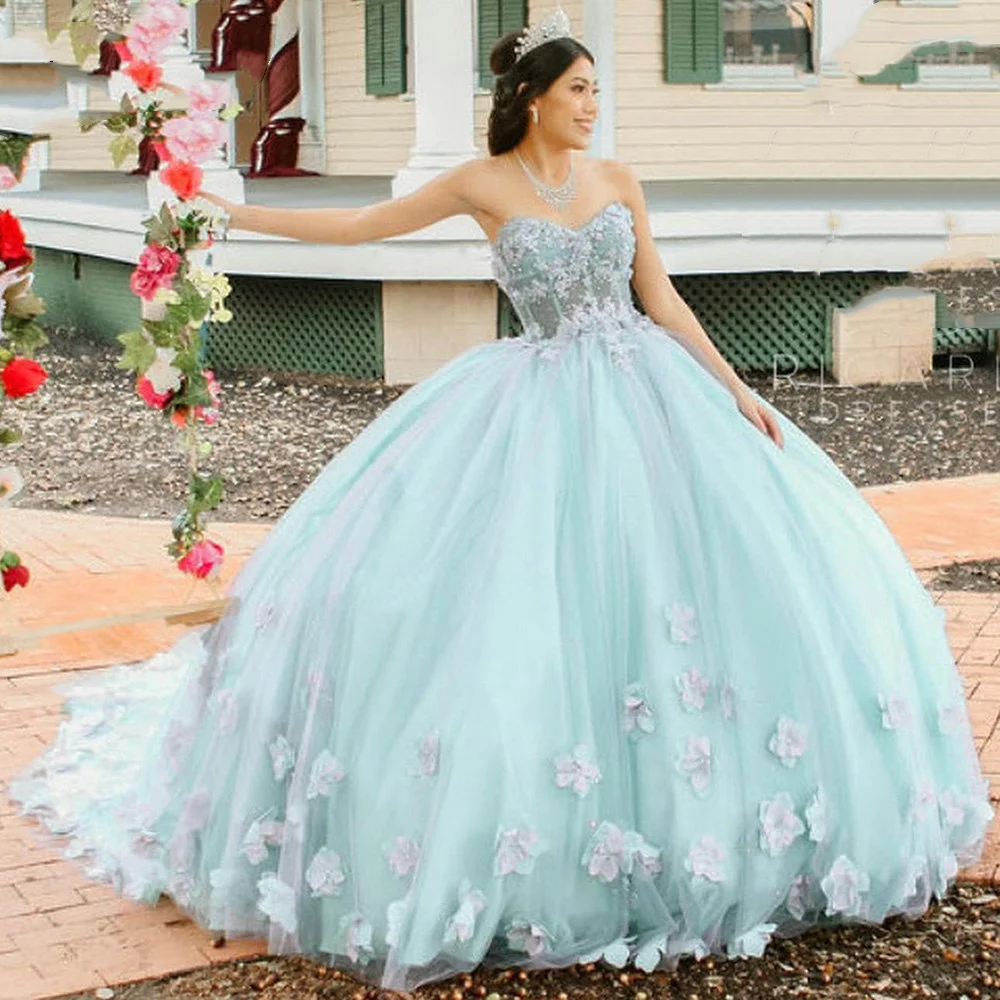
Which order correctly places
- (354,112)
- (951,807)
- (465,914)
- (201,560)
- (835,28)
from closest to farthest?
(465,914) → (951,807) → (201,560) → (835,28) → (354,112)

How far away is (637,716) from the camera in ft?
12.7

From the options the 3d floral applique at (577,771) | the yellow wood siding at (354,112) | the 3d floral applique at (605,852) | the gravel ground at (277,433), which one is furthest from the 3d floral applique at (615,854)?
the yellow wood siding at (354,112)

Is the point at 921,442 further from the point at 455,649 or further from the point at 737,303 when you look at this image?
the point at 455,649

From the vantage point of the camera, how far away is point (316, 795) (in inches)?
153

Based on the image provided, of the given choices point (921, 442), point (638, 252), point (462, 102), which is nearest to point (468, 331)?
point (462, 102)

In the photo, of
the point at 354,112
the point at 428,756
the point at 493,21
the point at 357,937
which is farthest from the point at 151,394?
the point at 354,112

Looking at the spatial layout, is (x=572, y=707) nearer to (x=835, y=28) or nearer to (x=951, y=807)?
(x=951, y=807)

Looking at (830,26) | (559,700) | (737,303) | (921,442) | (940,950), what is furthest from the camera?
(830,26)

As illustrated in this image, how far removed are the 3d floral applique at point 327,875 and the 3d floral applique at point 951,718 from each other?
1.45m

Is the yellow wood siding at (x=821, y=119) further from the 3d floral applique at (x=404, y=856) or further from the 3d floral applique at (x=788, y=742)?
the 3d floral applique at (x=404, y=856)

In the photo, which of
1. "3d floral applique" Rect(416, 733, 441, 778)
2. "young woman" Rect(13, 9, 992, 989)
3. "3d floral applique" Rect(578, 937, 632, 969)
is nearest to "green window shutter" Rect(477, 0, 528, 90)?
"young woman" Rect(13, 9, 992, 989)

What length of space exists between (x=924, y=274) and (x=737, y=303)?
4.69 ft

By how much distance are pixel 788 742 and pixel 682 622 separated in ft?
1.13

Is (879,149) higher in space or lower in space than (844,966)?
higher
